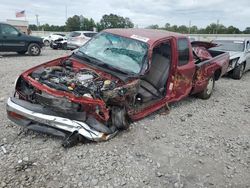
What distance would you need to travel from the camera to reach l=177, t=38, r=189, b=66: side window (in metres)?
5.67

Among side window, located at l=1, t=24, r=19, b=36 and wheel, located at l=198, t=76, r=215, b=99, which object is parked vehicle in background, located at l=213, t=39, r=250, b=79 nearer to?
wheel, located at l=198, t=76, r=215, b=99

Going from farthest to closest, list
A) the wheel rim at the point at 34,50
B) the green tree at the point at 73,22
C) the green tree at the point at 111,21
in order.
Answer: the green tree at the point at 73,22
the green tree at the point at 111,21
the wheel rim at the point at 34,50

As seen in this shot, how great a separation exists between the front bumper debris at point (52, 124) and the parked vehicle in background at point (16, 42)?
10540 mm

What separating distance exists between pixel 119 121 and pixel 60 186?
151cm

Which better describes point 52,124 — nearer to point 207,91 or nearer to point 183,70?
point 183,70

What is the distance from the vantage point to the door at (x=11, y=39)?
1331 centimetres

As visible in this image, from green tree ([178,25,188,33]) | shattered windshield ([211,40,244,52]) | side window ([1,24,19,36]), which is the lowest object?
shattered windshield ([211,40,244,52])

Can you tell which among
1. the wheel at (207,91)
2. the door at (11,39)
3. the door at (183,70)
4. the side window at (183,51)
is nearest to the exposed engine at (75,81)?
the door at (183,70)

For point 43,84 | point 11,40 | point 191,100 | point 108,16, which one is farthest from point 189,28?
point 43,84

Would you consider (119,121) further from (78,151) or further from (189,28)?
(189,28)

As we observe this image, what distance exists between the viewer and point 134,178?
3402 millimetres

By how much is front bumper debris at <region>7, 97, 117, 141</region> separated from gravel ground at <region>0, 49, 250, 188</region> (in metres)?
0.22

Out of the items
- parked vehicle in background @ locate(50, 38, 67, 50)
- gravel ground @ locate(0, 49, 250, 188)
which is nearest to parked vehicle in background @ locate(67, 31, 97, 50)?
parked vehicle in background @ locate(50, 38, 67, 50)

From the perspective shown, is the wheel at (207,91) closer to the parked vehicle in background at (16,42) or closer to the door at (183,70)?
the door at (183,70)
